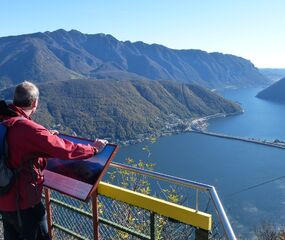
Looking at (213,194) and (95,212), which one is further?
(95,212)

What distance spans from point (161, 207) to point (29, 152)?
0.94m

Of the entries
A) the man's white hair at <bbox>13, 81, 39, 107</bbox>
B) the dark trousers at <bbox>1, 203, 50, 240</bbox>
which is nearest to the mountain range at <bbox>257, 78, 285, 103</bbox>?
the dark trousers at <bbox>1, 203, 50, 240</bbox>

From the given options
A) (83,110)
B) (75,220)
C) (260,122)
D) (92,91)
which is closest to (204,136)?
(260,122)

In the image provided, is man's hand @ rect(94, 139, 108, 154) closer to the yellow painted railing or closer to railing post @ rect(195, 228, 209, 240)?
the yellow painted railing

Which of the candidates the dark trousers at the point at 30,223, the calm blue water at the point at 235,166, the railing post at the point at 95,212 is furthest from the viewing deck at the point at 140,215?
the calm blue water at the point at 235,166

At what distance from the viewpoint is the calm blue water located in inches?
1399

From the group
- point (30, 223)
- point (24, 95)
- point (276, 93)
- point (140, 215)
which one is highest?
point (24, 95)

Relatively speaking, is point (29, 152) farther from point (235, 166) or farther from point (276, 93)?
point (276, 93)

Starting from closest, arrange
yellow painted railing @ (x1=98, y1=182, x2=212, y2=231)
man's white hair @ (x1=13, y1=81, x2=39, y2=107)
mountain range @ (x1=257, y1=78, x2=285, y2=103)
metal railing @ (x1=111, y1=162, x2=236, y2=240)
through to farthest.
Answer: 1. metal railing @ (x1=111, y1=162, x2=236, y2=240)
2. man's white hair @ (x1=13, y1=81, x2=39, y2=107)
3. yellow painted railing @ (x1=98, y1=182, x2=212, y2=231)
4. mountain range @ (x1=257, y1=78, x2=285, y2=103)

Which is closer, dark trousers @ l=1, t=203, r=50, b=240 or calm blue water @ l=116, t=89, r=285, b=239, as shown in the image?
dark trousers @ l=1, t=203, r=50, b=240

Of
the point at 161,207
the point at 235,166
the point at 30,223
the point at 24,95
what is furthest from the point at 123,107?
the point at 24,95

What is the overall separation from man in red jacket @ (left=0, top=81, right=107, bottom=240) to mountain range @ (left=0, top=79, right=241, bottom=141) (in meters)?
68.0

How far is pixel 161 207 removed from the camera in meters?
2.54

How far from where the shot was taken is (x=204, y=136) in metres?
75.8
